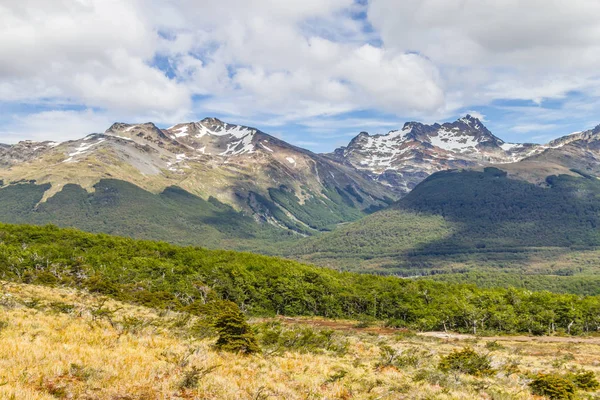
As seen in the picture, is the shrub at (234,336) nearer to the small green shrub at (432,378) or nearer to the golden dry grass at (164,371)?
the golden dry grass at (164,371)

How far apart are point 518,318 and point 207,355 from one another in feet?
252

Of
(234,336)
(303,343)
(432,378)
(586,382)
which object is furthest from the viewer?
(303,343)

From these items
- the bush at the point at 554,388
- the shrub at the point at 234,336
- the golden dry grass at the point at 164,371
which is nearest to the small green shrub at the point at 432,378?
the golden dry grass at the point at 164,371

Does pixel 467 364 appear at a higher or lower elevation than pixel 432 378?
lower

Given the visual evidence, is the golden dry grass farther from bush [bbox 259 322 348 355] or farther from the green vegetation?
the green vegetation

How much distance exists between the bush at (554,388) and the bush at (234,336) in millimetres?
14283

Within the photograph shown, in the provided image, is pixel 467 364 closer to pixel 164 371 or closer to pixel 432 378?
pixel 432 378

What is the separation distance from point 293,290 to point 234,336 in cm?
7113

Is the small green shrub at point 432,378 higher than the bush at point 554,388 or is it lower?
higher

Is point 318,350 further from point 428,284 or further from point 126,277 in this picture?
point 428,284

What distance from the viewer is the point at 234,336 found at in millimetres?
20641

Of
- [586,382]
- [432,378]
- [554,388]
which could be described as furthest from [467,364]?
[432,378]

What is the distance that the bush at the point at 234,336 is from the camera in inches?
801

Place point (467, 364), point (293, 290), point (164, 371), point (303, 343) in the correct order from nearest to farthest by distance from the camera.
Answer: point (164, 371), point (467, 364), point (303, 343), point (293, 290)
